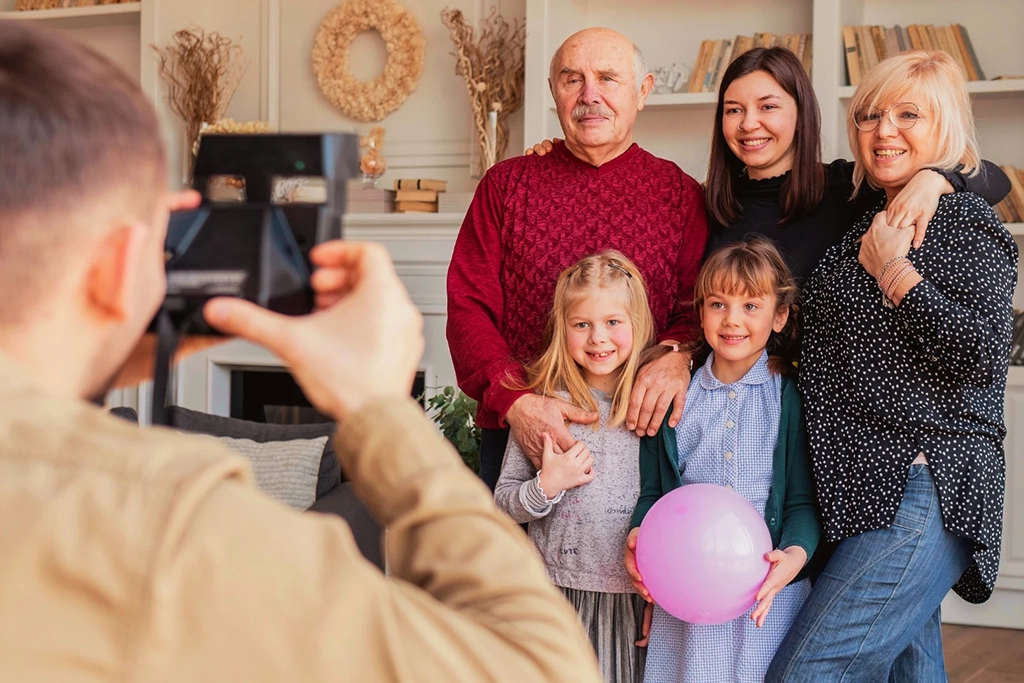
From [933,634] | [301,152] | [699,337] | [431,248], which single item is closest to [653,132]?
[431,248]

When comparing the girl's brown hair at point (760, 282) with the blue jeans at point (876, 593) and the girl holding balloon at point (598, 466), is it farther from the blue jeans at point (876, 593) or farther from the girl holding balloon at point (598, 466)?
the blue jeans at point (876, 593)

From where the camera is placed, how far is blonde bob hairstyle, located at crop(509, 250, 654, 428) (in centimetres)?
211

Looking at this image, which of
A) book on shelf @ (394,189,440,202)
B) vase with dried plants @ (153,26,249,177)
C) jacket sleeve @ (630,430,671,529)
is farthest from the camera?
vase with dried plants @ (153,26,249,177)

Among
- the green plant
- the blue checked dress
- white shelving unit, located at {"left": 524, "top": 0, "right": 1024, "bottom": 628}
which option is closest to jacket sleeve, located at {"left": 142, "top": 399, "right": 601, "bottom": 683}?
the blue checked dress

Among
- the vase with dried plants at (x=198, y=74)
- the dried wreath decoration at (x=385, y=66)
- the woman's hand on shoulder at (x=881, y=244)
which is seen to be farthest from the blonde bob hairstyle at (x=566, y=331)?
the vase with dried plants at (x=198, y=74)

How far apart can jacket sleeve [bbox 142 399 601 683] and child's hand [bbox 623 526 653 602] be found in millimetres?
1306

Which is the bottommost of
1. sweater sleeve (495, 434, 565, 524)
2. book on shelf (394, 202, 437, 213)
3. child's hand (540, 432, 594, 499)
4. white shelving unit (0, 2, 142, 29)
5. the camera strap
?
sweater sleeve (495, 434, 565, 524)

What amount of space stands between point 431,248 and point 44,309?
12.1ft

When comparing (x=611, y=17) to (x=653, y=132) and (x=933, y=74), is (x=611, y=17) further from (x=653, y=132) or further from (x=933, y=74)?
(x=933, y=74)

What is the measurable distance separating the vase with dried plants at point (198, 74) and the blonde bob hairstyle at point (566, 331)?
2934mm

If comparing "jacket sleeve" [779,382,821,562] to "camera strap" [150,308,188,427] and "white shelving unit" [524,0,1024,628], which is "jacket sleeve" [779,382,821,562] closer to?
"camera strap" [150,308,188,427]

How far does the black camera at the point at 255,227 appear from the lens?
735 mm

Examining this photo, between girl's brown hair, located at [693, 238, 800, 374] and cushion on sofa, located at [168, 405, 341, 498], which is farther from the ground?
girl's brown hair, located at [693, 238, 800, 374]

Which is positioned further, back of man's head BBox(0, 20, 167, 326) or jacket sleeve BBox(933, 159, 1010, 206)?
jacket sleeve BBox(933, 159, 1010, 206)
